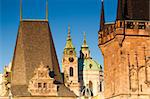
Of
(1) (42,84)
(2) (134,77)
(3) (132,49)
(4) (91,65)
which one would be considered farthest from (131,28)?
(4) (91,65)

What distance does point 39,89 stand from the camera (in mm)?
46219

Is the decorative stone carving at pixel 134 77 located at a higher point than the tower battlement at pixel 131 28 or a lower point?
lower

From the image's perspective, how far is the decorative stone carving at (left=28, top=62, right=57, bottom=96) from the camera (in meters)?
45.9

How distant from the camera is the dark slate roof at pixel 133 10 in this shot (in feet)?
121

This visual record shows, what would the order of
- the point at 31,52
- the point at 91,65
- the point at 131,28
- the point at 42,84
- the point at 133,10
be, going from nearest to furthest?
1. the point at 131,28
2. the point at 133,10
3. the point at 42,84
4. the point at 31,52
5. the point at 91,65

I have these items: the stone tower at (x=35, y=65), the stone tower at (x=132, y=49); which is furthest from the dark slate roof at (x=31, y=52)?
the stone tower at (x=132, y=49)

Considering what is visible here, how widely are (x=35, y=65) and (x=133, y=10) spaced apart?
1317 centimetres

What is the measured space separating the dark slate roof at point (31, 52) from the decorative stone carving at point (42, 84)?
617mm

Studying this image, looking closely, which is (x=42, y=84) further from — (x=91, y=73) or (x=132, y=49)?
(x=91, y=73)

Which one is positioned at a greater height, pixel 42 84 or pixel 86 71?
pixel 42 84

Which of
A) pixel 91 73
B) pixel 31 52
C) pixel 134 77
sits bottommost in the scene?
pixel 91 73

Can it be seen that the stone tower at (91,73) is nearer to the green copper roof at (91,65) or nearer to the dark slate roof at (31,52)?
the green copper roof at (91,65)

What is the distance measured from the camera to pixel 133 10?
3716 centimetres

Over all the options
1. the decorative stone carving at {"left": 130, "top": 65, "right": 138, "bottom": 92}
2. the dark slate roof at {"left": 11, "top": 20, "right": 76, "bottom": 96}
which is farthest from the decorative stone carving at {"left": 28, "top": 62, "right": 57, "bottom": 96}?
the decorative stone carving at {"left": 130, "top": 65, "right": 138, "bottom": 92}
